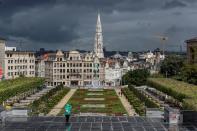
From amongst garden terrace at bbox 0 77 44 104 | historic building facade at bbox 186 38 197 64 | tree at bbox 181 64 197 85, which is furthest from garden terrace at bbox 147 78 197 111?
historic building facade at bbox 186 38 197 64

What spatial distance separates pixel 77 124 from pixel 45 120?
3036mm

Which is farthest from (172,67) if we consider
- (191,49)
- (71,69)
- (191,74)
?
(71,69)

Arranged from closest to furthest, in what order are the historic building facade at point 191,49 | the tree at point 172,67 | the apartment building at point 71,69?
the historic building facade at point 191,49 → the tree at point 172,67 → the apartment building at point 71,69

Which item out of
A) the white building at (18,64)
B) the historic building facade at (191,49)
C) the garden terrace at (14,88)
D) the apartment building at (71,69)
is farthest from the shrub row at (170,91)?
the apartment building at (71,69)

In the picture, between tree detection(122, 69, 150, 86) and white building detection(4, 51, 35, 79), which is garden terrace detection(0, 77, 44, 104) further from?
white building detection(4, 51, 35, 79)

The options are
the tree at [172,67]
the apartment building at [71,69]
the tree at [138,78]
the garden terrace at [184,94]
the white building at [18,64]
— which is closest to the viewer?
the garden terrace at [184,94]

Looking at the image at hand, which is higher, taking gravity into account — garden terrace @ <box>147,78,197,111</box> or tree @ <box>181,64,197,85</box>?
tree @ <box>181,64,197,85</box>

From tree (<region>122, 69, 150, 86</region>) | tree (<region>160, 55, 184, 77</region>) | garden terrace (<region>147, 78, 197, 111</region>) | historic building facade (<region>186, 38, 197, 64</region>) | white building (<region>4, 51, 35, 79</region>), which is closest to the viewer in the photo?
garden terrace (<region>147, 78, 197, 111</region>)

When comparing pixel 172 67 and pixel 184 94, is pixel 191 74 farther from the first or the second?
pixel 184 94

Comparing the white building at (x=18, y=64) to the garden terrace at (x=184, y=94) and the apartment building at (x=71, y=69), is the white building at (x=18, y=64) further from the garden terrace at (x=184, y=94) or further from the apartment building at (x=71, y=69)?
the garden terrace at (x=184, y=94)

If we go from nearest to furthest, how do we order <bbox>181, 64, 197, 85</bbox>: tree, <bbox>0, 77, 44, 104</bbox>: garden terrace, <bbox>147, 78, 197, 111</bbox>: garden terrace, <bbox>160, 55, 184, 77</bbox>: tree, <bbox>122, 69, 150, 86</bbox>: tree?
1. <bbox>147, 78, 197, 111</bbox>: garden terrace
2. <bbox>0, 77, 44, 104</bbox>: garden terrace
3. <bbox>181, 64, 197, 85</bbox>: tree
4. <bbox>122, 69, 150, 86</bbox>: tree
5. <bbox>160, 55, 184, 77</bbox>: tree

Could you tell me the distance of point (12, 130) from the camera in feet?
99.7

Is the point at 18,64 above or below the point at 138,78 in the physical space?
above

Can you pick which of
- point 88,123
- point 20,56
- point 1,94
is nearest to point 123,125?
point 88,123
